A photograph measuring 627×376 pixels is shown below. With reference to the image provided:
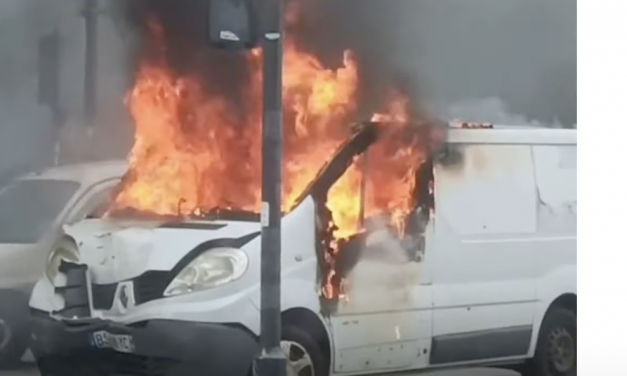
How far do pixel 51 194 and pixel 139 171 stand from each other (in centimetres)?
50

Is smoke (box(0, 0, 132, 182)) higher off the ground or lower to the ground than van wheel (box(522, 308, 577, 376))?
higher

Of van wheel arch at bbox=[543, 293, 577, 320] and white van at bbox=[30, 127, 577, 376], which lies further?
van wheel arch at bbox=[543, 293, 577, 320]

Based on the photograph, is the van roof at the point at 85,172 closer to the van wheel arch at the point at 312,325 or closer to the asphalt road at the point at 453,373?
the asphalt road at the point at 453,373

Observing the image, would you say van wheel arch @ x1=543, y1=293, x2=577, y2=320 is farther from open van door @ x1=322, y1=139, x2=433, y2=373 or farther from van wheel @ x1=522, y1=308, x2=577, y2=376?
open van door @ x1=322, y1=139, x2=433, y2=373

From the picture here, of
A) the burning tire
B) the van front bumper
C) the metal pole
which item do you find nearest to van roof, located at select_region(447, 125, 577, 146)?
the metal pole

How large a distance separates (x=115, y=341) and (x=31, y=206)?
885 mm

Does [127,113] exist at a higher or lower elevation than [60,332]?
higher

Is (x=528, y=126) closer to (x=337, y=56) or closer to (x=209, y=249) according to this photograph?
(x=337, y=56)

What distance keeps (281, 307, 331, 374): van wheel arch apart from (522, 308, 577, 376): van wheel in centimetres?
133

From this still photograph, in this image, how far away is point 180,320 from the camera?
6348 millimetres

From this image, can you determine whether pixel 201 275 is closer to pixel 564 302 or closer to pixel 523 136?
pixel 523 136

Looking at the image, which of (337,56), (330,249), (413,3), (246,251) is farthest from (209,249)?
(413,3)

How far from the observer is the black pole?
6.51 metres

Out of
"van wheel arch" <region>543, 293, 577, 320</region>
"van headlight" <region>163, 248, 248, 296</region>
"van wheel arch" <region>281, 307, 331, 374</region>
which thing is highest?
"van headlight" <region>163, 248, 248, 296</region>
